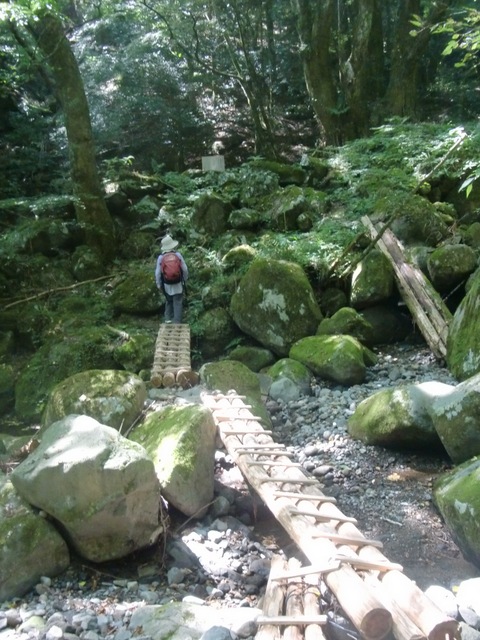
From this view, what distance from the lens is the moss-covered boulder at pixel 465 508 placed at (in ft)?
12.9

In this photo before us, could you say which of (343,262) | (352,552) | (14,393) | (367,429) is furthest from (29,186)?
(352,552)

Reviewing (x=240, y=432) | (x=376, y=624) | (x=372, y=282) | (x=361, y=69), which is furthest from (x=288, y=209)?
(x=376, y=624)

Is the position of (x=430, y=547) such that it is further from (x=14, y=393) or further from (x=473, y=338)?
(x=14, y=393)

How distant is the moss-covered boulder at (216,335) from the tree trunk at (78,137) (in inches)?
144

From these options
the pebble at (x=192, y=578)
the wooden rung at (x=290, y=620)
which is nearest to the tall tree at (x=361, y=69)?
the pebble at (x=192, y=578)

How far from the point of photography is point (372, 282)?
361 inches

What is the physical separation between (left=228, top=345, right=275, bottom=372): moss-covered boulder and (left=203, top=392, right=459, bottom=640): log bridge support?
4.26m

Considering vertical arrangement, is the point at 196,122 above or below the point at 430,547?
above

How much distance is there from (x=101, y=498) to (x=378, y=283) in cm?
634

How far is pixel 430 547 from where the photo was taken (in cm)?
447

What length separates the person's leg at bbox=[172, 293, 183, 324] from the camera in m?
9.70

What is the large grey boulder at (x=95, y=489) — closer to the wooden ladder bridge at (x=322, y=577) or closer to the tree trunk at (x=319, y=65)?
the wooden ladder bridge at (x=322, y=577)

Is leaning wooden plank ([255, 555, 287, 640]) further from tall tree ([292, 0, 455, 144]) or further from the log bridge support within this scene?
tall tree ([292, 0, 455, 144])

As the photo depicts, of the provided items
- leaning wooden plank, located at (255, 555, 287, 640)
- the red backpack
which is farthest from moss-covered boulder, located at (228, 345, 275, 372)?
leaning wooden plank, located at (255, 555, 287, 640)
